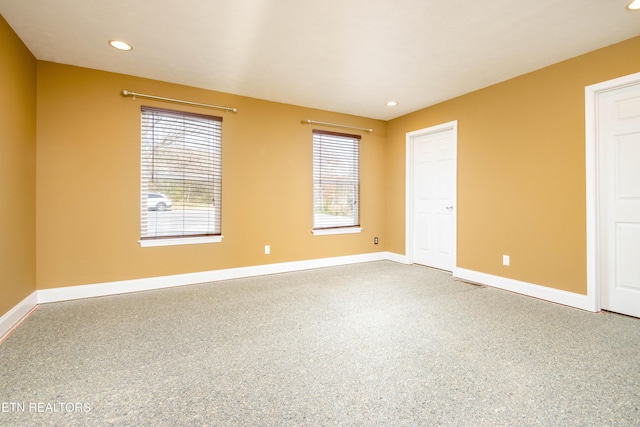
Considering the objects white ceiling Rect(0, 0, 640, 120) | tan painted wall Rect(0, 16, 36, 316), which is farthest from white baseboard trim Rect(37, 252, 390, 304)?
white ceiling Rect(0, 0, 640, 120)

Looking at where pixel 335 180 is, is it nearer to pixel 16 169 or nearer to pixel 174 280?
pixel 174 280

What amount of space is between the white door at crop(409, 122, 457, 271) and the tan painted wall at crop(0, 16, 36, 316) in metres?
4.68

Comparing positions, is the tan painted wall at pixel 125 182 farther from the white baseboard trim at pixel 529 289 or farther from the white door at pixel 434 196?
the white baseboard trim at pixel 529 289

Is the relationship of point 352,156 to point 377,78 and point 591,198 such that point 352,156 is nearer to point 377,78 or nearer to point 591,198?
point 377,78

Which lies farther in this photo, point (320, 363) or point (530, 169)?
point (530, 169)

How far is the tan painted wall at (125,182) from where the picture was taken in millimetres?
3143

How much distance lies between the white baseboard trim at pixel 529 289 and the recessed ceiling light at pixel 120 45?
4532mm

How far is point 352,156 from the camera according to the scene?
5.09 m

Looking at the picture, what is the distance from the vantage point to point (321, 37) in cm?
266

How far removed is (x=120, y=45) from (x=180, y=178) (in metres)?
1.46

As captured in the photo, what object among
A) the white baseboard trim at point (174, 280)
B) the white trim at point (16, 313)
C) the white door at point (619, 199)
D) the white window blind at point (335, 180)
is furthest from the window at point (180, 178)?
the white door at point (619, 199)

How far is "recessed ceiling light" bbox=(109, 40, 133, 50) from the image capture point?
2.74 m


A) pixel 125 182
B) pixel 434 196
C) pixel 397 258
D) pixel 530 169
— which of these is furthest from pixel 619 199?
pixel 125 182

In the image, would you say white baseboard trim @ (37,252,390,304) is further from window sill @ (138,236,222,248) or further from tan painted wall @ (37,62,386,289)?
window sill @ (138,236,222,248)
